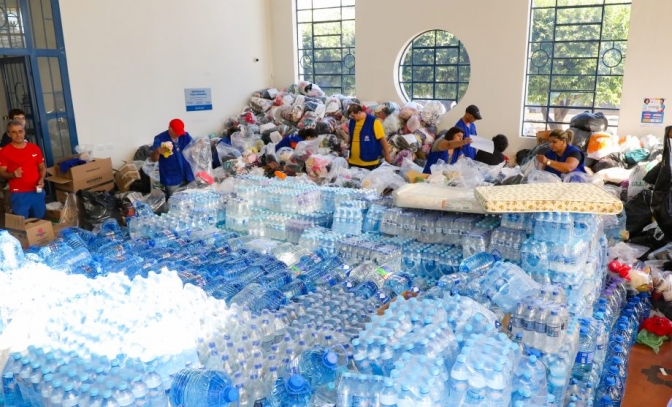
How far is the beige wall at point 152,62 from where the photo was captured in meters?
7.15

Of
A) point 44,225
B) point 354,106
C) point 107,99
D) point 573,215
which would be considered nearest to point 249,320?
point 573,215

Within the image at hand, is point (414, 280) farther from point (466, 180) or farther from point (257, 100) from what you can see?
point (257, 100)

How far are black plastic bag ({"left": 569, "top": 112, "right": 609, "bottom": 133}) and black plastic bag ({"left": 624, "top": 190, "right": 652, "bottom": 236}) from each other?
178 centimetres

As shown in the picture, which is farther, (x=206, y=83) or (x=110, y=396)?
(x=206, y=83)

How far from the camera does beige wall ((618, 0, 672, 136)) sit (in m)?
7.01

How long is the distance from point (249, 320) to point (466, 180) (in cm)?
274

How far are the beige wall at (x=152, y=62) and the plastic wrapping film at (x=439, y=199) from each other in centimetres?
520

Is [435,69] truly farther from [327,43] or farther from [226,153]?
[226,153]

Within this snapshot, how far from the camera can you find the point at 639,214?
564 centimetres

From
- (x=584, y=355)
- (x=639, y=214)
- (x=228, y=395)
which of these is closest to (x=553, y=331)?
(x=584, y=355)

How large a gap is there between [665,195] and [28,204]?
664 cm

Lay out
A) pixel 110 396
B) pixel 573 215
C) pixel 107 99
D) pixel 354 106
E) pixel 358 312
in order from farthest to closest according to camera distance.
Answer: pixel 107 99
pixel 354 106
pixel 573 215
pixel 358 312
pixel 110 396

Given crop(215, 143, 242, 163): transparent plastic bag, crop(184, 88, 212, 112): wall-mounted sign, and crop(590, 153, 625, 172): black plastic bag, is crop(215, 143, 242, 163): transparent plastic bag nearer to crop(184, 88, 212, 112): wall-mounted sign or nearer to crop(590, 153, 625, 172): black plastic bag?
A: crop(184, 88, 212, 112): wall-mounted sign

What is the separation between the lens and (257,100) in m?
9.73
